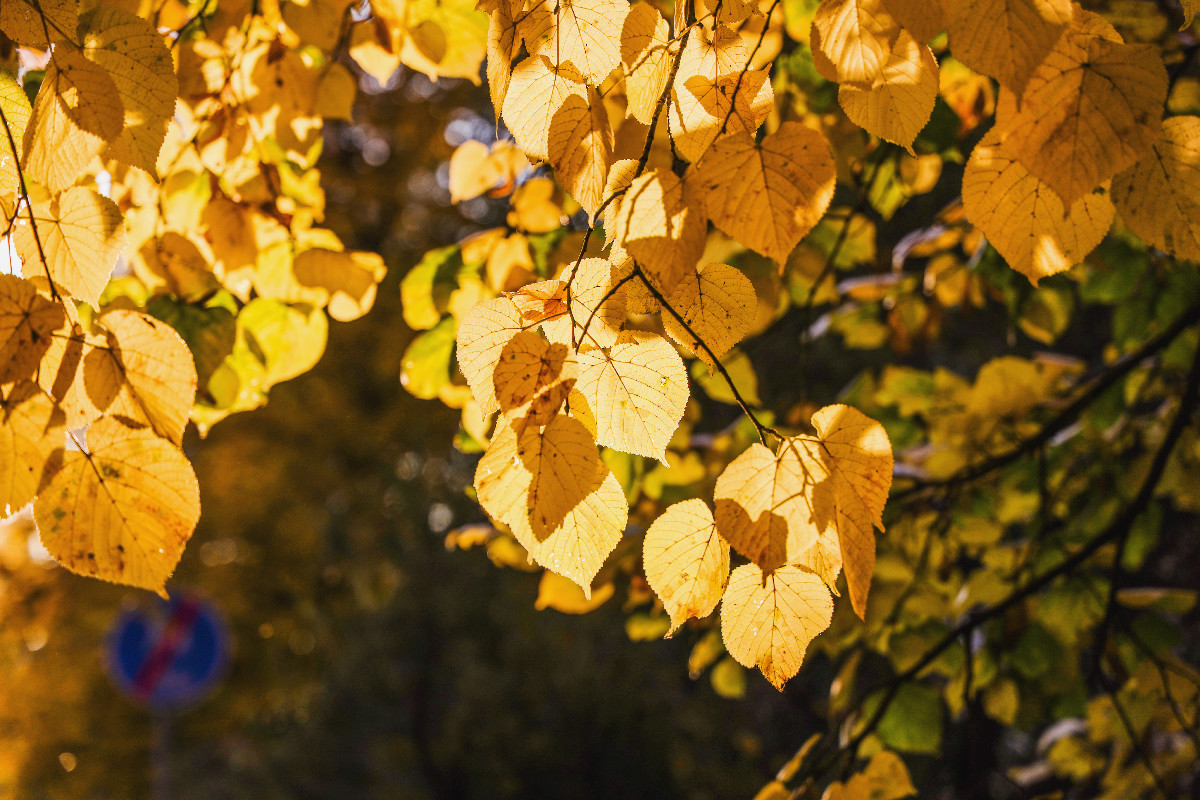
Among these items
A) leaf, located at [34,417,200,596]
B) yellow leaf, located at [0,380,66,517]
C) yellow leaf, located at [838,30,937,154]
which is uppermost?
yellow leaf, located at [838,30,937,154]

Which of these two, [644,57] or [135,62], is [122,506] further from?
[644,57]

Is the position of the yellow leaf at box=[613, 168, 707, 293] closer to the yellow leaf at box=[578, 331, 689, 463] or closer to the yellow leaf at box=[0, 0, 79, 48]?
the yellow leaf at box=[578, 331, 689, 463]

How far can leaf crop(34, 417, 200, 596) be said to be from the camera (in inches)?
23.9

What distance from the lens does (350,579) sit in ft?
24.9

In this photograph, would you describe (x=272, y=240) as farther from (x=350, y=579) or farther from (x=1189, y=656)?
(x=350, y=579)

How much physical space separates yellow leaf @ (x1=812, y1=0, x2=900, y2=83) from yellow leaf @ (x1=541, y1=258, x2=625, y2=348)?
0.78 feet

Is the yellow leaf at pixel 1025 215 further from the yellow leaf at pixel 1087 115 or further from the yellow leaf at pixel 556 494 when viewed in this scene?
the yellow leaf at pixel 556 494

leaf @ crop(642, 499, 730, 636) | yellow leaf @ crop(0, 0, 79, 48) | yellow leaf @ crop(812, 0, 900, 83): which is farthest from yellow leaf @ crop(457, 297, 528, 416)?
yellow leaf @ crop(0, 0, 79, 48)

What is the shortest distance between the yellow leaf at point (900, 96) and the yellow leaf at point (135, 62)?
0.59 m

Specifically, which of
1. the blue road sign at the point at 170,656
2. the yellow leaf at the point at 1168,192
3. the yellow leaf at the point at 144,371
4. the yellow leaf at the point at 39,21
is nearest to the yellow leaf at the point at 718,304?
the yellow leaf at the point at 1168,192

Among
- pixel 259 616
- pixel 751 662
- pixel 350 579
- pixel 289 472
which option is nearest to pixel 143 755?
pixel 259 616

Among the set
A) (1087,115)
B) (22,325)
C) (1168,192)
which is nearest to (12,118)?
(22,325)

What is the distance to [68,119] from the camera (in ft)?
2.01

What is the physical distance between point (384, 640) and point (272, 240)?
228 inches
